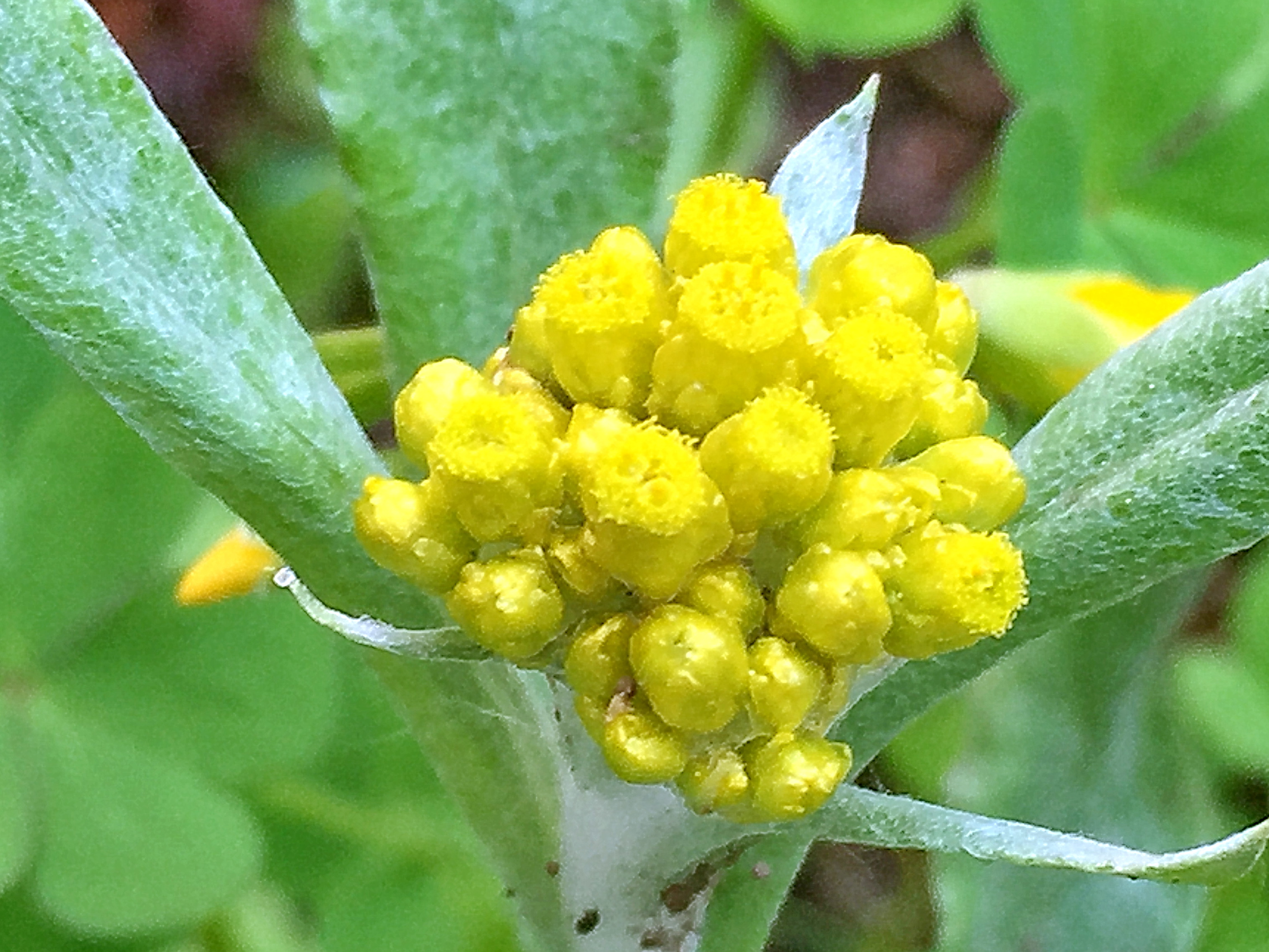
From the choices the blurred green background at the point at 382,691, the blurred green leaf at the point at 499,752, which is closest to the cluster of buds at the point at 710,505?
the blurred green leaf at the point at 499,752

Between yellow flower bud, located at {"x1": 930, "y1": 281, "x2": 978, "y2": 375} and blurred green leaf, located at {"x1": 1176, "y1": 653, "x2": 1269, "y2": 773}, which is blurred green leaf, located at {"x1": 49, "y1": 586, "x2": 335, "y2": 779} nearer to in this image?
yellow flower bud, located at {"x1": 930, "y1": 281, "x2": 978, "y2": 375}

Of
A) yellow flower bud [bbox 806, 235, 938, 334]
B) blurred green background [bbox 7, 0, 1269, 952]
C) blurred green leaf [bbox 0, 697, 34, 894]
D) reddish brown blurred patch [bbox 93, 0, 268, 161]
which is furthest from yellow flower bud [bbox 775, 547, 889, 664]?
reddish brown blurred patch [bbox 93, 0, 268, 161]

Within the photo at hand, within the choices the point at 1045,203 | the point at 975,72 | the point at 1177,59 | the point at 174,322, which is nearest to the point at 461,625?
the point at 174,322

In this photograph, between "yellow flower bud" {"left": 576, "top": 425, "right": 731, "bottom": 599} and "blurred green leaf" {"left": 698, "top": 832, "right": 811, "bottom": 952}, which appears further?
"blurred green leaf" {"left": 698, "top": 832, "right": 811, "bottom": 952}

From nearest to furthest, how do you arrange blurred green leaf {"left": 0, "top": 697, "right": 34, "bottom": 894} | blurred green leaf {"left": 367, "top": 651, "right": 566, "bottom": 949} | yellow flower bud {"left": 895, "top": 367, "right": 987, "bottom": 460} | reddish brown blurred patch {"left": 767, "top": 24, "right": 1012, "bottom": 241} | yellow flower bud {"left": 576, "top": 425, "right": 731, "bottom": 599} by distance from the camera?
yellow flower bud {"left": 576, "top": 425, "right": 731, "bottom": 599} → yellow flower bud {"left": 895, "top": 367, "right": 987, "bottom": 460} → blurred green leaf {"left": 367, "top": 651, "right": 566, "bottom": 949} → blurred green leaf {"left": 0, "top": 697, "right": 34, "bottom": 894} → reddish brown blurred patch {"left": 767, "top": 24, "right": 1012, "bottom": 241}

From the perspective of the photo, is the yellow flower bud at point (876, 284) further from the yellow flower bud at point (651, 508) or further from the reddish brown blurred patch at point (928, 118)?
the reddish brown blurred patch at point (928, 118)

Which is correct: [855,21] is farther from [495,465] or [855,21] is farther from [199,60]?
[495,465]
